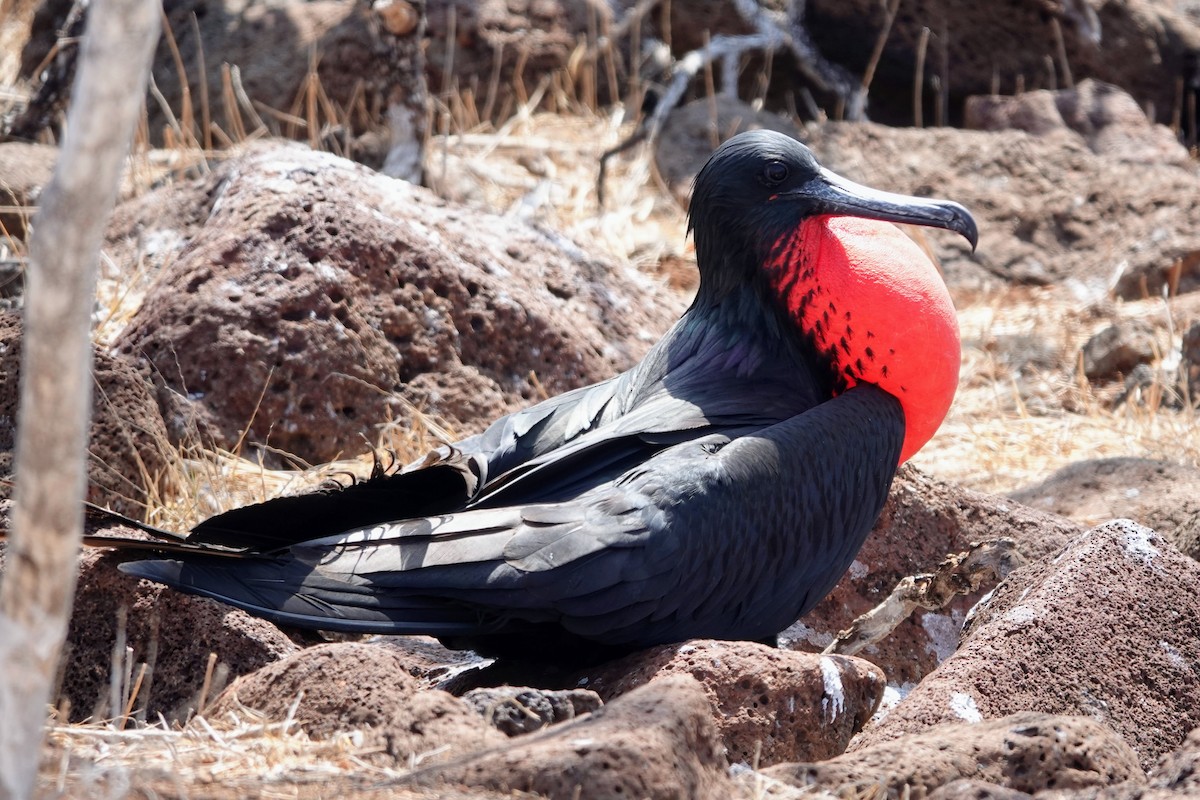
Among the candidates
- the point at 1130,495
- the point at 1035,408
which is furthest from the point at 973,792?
the point at 1035,408

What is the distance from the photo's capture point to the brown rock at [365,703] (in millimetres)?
2213

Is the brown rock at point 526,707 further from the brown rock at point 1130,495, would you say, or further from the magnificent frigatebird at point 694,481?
the brown rock at point 1130,495

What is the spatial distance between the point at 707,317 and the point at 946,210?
57 cm

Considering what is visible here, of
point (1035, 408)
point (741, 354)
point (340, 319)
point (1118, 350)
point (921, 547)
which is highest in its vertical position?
point (741, 354)

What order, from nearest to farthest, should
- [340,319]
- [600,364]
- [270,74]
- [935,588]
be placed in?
[935,588] < [340,319] < [600,364] < [270,74]

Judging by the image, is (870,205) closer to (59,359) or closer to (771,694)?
(771,694)

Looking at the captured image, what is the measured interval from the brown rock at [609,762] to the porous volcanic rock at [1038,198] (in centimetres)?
453

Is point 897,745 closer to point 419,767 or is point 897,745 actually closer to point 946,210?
point 419,767

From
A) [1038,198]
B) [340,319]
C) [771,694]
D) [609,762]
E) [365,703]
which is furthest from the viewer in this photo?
[1038,198]

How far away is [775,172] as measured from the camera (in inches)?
133

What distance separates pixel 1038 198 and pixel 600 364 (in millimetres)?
2933

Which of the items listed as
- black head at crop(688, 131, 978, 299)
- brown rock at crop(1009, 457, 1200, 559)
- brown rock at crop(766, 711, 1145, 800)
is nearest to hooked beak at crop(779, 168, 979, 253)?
black head at crop(688, 131, 978, 299)

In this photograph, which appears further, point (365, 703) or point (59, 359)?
point (365, 703)

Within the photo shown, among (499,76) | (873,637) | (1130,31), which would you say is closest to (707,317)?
(873,637)
